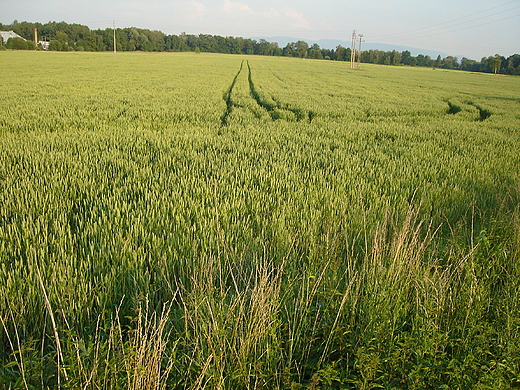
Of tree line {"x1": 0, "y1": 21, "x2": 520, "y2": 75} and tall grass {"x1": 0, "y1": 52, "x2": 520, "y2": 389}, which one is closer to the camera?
tall grass {"x1": 0, "y1": 52, "x2": 520, "y2": 389}

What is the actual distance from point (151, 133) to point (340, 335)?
7.04m

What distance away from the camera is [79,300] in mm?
2287

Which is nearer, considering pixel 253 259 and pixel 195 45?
pixel 253 259

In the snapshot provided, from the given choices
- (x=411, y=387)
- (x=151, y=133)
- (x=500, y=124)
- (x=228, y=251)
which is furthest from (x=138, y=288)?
(x=500, y=124)

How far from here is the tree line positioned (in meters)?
93.1

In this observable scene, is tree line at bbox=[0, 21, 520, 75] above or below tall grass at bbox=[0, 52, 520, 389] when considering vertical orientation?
above

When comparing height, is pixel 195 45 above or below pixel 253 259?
above

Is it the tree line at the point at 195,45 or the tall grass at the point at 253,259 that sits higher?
the tree line at the point at 195,45

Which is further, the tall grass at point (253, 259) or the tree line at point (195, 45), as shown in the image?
the tree line at point (195, 45)

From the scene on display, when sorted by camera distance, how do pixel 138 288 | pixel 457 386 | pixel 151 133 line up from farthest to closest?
pixel 151 133
pixel 138 288
pixel 457 386

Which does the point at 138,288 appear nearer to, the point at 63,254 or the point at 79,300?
the point at 79,300

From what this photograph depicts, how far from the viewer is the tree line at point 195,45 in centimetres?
9306

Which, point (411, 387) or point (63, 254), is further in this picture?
point (63, 254)

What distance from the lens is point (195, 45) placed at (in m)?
132
